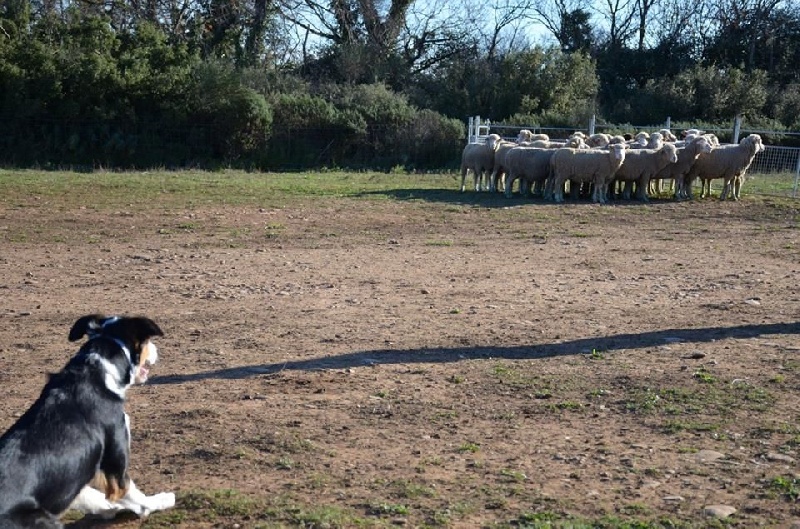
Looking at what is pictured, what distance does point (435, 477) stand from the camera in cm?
610

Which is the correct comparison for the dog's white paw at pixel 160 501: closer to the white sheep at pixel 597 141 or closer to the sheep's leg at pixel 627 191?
the sheep's leg at pixel 627 191

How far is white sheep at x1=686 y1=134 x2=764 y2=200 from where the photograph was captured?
23938 millimetres

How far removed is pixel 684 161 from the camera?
79.3ft

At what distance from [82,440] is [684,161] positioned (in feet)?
69.6

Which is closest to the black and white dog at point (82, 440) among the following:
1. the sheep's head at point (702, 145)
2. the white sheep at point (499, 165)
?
the white sheep at point (499, 165)

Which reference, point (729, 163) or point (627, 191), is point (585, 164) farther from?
point (729, 163)

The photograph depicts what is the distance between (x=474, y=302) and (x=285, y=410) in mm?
4265

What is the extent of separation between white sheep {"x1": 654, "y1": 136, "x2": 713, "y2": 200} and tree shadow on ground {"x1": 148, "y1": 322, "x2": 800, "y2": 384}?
14.5 meters

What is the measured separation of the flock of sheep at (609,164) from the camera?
75.9 ft

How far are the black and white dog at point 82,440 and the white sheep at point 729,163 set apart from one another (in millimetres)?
20646

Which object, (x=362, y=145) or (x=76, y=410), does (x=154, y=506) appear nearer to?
(x=76, y=410)

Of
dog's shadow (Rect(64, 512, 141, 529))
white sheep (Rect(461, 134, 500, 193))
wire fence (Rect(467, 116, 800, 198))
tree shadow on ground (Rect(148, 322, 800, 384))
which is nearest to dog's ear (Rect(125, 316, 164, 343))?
dog's shadow (Rect(64, 512, 141, 529))

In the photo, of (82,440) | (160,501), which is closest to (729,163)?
(160,501)

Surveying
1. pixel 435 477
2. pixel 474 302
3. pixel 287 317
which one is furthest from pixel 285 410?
pixel 474 302
